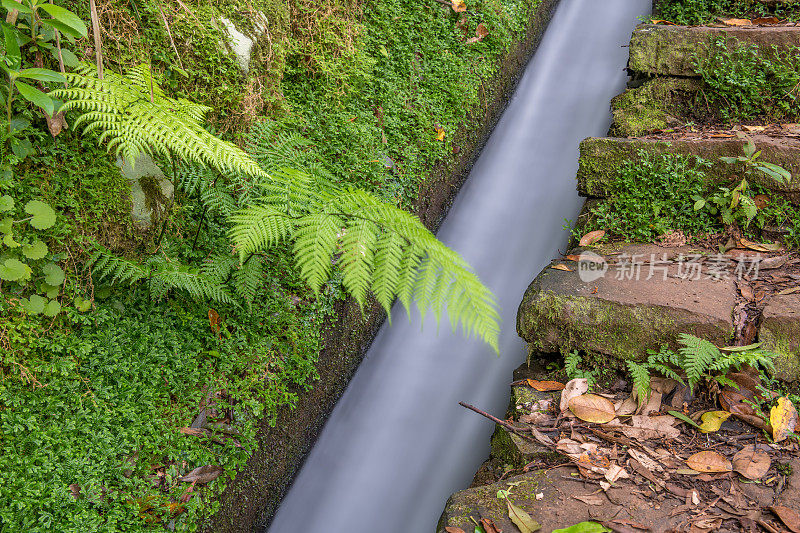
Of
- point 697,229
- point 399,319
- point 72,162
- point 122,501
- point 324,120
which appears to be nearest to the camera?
point 122,501

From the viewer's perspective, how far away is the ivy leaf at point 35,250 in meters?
2.08

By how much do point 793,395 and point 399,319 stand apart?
2402mm

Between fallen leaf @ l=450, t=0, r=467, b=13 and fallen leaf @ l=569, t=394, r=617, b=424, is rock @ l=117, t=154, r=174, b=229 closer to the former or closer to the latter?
fallen leaf @ l=569, t=394, r=617, b=424

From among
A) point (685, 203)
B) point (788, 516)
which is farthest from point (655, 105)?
point (788, 516)

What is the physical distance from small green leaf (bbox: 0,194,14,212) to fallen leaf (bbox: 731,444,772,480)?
326 centimetres

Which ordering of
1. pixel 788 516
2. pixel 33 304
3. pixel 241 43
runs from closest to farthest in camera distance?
pixel 788 516, pixel 33 304, pixel 241 43

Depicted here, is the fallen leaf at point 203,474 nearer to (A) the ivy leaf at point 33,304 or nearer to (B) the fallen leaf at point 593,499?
(A) the ivy leaf at point 33,304

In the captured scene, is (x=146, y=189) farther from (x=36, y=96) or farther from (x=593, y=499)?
(x=593, y=499)

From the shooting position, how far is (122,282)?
2471 millimetres

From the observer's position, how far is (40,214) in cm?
210

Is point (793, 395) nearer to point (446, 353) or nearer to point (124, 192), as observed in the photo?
point (446, 353)

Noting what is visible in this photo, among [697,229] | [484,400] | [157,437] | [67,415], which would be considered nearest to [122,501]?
[157,437]

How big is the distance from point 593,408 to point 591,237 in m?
1.24

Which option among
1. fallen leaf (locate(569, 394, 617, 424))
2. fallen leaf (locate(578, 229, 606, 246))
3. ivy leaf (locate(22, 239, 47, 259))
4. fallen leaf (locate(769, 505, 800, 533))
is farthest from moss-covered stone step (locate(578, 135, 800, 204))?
ivy leaf (locate(22, 239, 47, 259))
